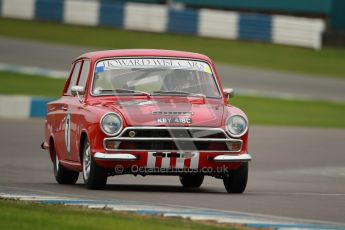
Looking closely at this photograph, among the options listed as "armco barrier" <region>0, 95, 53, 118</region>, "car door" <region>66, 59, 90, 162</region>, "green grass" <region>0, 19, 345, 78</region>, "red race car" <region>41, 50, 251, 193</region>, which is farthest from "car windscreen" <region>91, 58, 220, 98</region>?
"green grass" <region>0, 19, 345, 78</region>

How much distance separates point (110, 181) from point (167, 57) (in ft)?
5.21

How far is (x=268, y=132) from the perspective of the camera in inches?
807

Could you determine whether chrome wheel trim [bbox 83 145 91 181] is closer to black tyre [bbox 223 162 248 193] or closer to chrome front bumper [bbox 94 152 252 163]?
chrome front bumper [bbox 94 152 252 163]

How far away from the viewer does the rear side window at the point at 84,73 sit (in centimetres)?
1198

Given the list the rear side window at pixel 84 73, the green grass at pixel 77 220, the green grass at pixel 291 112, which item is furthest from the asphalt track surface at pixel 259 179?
the green grass at pixel 291 112

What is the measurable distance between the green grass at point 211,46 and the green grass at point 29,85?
195 inches

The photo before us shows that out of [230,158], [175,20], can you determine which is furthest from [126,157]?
[175,20]

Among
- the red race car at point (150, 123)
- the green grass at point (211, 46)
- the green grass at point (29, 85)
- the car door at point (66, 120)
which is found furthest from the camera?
the green grass at point (211, 46)

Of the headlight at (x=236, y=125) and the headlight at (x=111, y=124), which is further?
the headlight at (x=236, y=125)

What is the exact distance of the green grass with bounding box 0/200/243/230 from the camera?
25.5ft

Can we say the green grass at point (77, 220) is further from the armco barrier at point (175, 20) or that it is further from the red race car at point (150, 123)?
the armco barrier at point (175, 20)

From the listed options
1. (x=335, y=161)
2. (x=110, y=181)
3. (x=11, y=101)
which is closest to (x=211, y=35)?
(x=11, y=101)

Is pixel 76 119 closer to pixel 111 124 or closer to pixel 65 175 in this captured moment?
pixel 111 124

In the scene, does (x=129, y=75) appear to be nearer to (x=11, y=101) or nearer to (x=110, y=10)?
(x=11, y=101)
